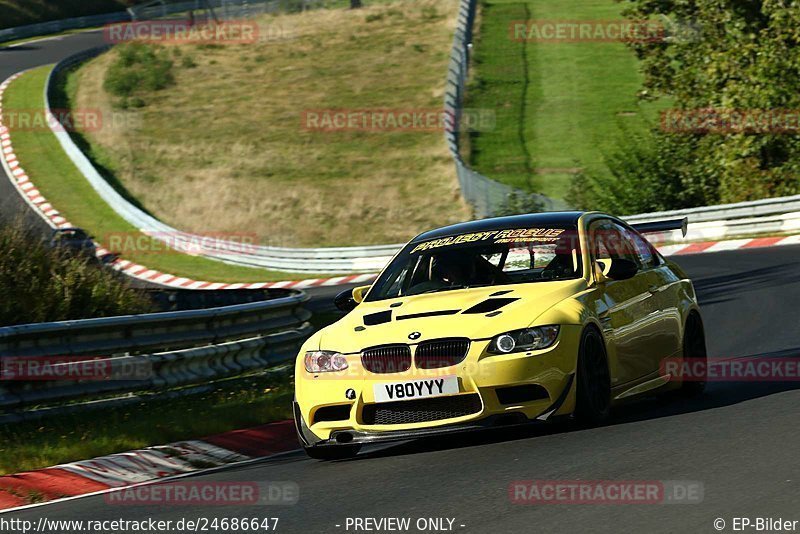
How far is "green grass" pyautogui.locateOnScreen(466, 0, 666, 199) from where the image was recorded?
3809cm

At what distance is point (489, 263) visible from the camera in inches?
356

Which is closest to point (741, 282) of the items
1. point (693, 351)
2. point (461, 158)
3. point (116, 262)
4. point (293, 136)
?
point (693, 351)

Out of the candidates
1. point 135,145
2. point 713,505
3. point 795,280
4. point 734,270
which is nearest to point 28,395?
point 713,505

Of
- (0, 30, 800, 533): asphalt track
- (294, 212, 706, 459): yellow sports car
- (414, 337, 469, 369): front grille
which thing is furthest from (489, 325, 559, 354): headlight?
(0, 30, 800, 533): asphalt track

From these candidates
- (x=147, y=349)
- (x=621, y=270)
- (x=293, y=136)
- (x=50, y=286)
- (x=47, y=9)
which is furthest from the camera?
(x=47, y=9)

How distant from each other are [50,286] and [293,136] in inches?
1253

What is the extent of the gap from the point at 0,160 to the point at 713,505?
38.7 meters

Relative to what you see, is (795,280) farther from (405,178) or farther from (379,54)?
(379,54)

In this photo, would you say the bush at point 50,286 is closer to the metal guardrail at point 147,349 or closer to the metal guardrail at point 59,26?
the metal guardrail at point 147,349

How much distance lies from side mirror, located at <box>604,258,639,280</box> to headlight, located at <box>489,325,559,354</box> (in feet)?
3.32

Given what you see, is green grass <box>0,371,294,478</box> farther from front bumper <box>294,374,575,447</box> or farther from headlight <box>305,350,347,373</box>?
front bumper <box>294,374,575,447</box>

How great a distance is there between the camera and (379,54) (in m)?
55.2

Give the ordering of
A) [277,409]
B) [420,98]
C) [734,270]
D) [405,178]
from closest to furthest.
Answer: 1. [277,409]
2. [734,270]
3. [405,178]
4. [420,98]

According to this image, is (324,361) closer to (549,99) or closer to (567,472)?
(567,472)
